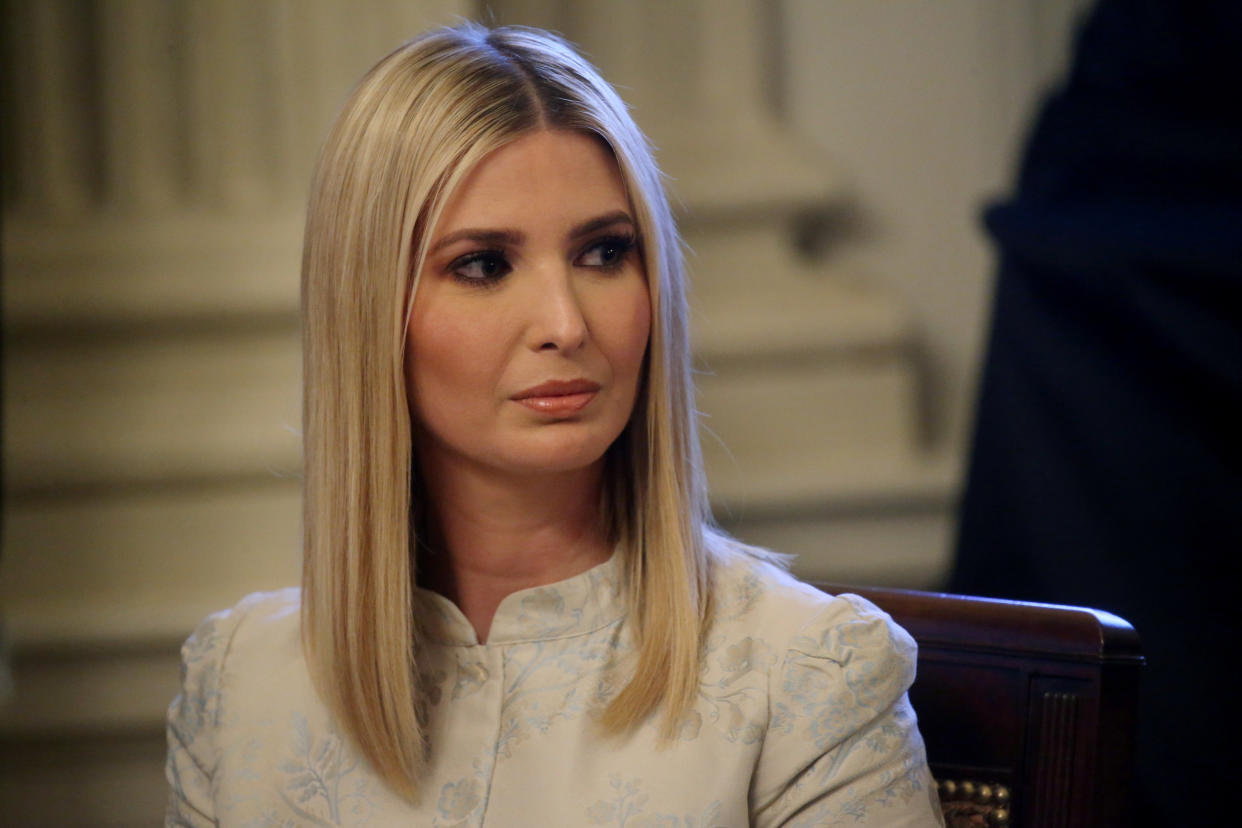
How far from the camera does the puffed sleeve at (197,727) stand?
1.16 metres

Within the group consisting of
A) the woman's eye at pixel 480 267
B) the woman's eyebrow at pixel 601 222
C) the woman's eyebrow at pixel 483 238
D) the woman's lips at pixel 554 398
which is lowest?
the woman's lips at pixel 554 398

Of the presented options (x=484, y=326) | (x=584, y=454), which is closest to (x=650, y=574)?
(x=584, y=454)

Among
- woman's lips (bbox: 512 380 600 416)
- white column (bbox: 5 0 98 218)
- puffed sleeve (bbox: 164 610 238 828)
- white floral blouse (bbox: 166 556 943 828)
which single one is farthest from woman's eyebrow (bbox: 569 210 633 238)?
white column (bbox: 5 0 98 218)

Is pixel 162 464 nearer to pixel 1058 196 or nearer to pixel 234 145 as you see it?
pixel 234 145

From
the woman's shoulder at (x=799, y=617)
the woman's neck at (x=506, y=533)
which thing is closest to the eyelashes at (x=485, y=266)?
the woman's neck at (x=506, y=533)

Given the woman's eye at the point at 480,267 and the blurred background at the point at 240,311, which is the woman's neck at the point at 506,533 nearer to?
the woman's eye at the point at 480,267

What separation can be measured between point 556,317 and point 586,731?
34 cm

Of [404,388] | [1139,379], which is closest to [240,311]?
[404,388]

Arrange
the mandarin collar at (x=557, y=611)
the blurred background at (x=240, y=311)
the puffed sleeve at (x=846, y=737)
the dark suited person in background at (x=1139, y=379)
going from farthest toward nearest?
the blurred background at (x=240, y=311), the dark suited person in background at (x=1139, y=379), the mandarin collar at (x=557, y=611), the puffed sleeve at (x=846, y=737)

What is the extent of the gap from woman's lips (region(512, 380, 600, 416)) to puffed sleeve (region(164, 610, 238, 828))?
0.42 m

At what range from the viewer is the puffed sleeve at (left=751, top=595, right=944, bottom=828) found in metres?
0.96

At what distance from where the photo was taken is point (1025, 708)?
100 centimetres

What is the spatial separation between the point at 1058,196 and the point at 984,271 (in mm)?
338

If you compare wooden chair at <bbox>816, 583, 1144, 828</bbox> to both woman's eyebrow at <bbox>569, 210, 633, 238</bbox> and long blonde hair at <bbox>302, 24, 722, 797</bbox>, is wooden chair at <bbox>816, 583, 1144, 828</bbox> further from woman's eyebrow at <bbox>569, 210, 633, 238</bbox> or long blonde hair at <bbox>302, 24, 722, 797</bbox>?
woman's eyebrow at <bbox>569, 210, 633, 238</bbox>
